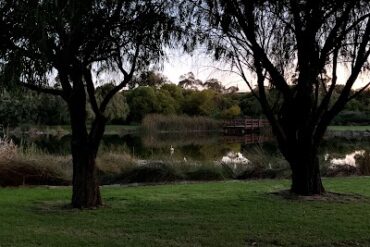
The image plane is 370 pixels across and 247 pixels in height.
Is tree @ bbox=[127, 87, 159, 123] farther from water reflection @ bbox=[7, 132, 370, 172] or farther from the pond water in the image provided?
water reflection @ bbox=[7, 132, 370, 172]

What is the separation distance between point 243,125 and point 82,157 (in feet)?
160

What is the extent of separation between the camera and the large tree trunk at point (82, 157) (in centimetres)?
919

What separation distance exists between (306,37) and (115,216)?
4.92 metres

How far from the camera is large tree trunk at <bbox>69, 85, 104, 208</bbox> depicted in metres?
9.19

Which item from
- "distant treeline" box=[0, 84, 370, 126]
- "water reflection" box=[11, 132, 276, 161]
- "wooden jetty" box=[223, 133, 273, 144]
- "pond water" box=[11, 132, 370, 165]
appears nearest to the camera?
"pond water" box=[11, 132, 370, 165]

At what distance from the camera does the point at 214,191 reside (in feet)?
39.3

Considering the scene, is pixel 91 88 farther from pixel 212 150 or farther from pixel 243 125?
pixel 243 125

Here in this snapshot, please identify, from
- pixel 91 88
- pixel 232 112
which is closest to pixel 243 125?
pixel 232 112

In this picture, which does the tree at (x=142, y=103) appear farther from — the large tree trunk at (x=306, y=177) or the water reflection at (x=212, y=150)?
the large tree trunk at (x=306, y=177)

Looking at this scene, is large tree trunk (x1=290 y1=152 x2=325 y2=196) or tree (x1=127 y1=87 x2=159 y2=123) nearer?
large tree trunk (x1=290 y1=152 x2=325 y2=196)

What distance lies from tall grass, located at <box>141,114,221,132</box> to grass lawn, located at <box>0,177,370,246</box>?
1620 inches

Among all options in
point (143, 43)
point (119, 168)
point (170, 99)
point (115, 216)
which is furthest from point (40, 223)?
point (170, 99)

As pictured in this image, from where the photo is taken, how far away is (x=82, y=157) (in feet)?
30.4

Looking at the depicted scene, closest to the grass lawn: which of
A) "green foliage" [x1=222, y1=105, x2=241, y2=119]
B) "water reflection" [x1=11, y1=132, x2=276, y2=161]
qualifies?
"water reflection" [x1=11, y1=132, x2=276, y2=161]
